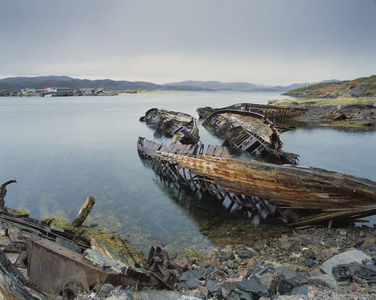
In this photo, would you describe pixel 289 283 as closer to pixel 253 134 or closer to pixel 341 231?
pixel 341 231

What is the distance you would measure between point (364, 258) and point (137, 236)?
27.9ft

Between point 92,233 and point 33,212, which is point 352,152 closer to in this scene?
point 92,233

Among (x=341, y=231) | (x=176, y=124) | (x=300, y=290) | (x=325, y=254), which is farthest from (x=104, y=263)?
(x=176, y=124)

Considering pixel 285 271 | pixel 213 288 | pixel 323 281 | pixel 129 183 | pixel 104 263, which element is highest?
pixel 104 263

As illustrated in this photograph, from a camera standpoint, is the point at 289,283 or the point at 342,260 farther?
the point at 342,260

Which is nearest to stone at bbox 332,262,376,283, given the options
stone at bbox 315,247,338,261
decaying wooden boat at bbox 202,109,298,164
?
stone at bbox 315,247,338,261

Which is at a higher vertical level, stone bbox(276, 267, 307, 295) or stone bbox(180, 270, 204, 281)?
stone bbox(276, 267, 307, 295)

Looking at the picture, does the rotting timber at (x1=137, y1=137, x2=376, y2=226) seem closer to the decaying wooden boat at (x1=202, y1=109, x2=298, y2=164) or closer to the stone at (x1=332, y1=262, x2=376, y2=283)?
the stone at (x1=332, y1=262, x2=376, y2=283)

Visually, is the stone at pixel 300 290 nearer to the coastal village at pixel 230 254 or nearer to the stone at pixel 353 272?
the coastal village at pixel 230 254


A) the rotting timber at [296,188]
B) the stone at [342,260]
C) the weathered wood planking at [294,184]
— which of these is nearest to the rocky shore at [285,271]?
the stone at [342,260]

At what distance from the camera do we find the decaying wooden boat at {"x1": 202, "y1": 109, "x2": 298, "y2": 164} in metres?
21.5

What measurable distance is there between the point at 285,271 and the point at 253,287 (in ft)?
4.36

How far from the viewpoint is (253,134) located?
2473cm

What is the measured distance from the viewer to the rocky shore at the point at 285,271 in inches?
205
